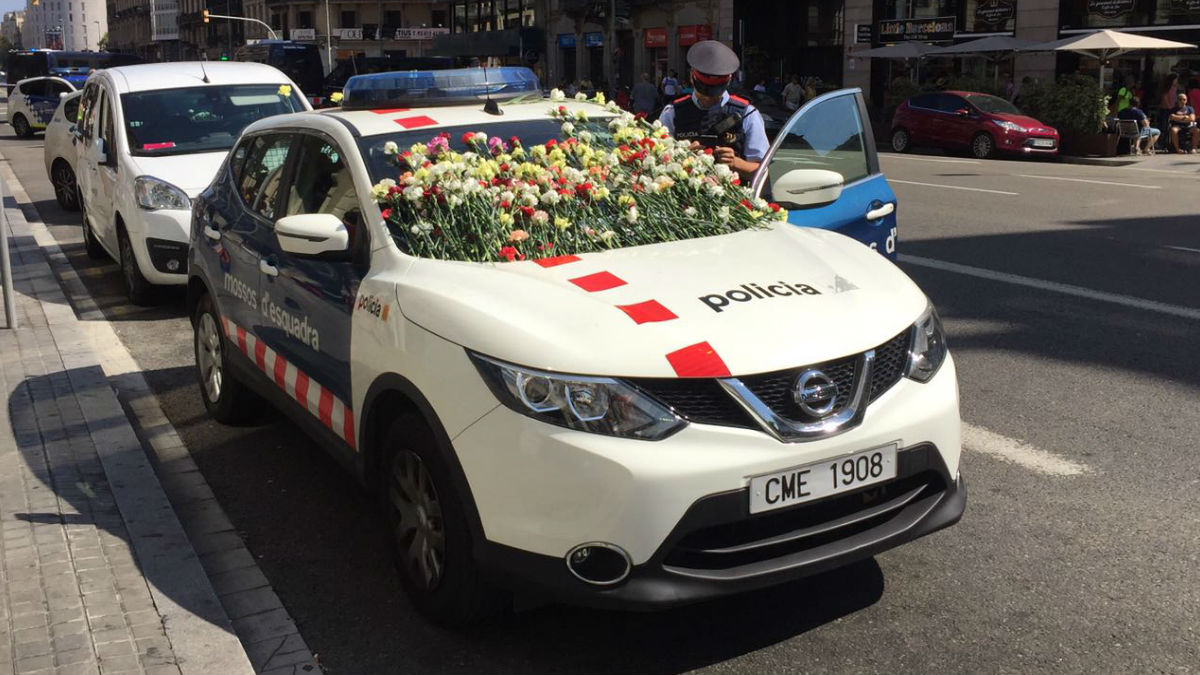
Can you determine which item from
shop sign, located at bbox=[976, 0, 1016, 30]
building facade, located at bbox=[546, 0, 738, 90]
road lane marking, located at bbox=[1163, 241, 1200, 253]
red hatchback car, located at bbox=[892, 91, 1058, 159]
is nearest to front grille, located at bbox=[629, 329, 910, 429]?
road lane marking, located at bbox=[1163, 241, 1200, 253]

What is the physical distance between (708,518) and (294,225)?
194cm

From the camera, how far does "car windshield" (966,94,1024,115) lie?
2614 centimetres

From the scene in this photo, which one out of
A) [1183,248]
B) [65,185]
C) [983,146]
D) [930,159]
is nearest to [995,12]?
[983,146]

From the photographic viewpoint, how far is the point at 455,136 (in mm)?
4844

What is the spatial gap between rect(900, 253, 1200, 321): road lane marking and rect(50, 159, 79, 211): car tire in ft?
36.3

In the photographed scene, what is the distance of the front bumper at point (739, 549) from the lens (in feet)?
10.9

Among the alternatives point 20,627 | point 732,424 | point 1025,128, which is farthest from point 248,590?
point 1025,128

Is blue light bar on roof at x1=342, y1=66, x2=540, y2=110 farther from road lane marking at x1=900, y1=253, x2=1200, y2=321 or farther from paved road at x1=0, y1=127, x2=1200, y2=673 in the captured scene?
road lane marking at x1=900, y1=253, x2=1200, y2=321

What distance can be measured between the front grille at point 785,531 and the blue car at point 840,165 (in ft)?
7.14

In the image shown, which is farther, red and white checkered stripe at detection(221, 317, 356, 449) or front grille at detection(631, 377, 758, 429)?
red and white checkered stripe at detection(221, 317, 356, 449)

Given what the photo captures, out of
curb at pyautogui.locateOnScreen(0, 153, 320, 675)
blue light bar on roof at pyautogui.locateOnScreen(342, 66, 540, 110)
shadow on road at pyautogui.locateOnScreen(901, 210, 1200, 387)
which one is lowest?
curb at pyautogui.locateOnScreen(0, 153, 320, 675)

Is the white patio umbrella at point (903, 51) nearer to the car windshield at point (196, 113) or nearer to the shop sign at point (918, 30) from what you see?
the shop sign at point (918, 30)

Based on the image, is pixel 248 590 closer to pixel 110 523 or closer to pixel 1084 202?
pixel 110 523

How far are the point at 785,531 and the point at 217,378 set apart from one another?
376 cm
